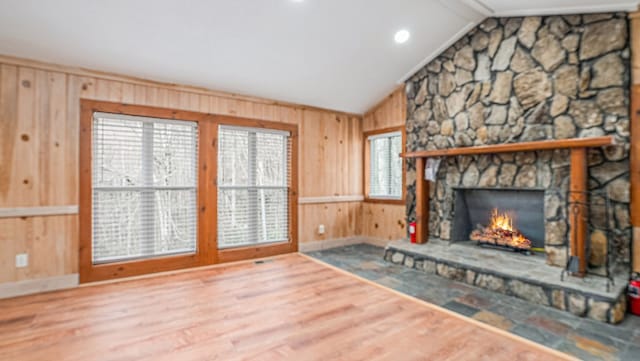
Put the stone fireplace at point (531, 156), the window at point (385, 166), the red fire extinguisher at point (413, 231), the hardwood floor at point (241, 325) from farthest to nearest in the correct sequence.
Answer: the window at point (385, 166), the red fire extinguisher at point (413, 231), the stone fireplace at point (531, 156), the hardwood floor at point (241, 325)

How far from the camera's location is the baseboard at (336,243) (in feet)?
17.9

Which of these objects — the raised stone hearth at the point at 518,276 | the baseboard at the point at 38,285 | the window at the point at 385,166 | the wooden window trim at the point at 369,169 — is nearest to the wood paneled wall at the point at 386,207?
the wooden window trim at the point at 369,169

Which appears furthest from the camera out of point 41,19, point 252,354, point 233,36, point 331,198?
point 331,198

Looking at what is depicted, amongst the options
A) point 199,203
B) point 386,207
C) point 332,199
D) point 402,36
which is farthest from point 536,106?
point 199,203

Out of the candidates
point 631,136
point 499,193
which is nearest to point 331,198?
point 499,193

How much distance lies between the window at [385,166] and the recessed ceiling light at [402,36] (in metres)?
1.57

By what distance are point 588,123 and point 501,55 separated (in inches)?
50.9

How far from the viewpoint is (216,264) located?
14.9ft

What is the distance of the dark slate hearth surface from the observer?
2.36 m

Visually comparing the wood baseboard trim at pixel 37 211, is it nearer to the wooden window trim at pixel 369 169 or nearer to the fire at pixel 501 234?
the wooden window trim at pixel 369 169

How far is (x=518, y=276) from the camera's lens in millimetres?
3309

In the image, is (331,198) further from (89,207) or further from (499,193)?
(89,207)

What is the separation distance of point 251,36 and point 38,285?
3.53 meters

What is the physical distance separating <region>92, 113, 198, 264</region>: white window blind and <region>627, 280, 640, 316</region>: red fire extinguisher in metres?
4.72
